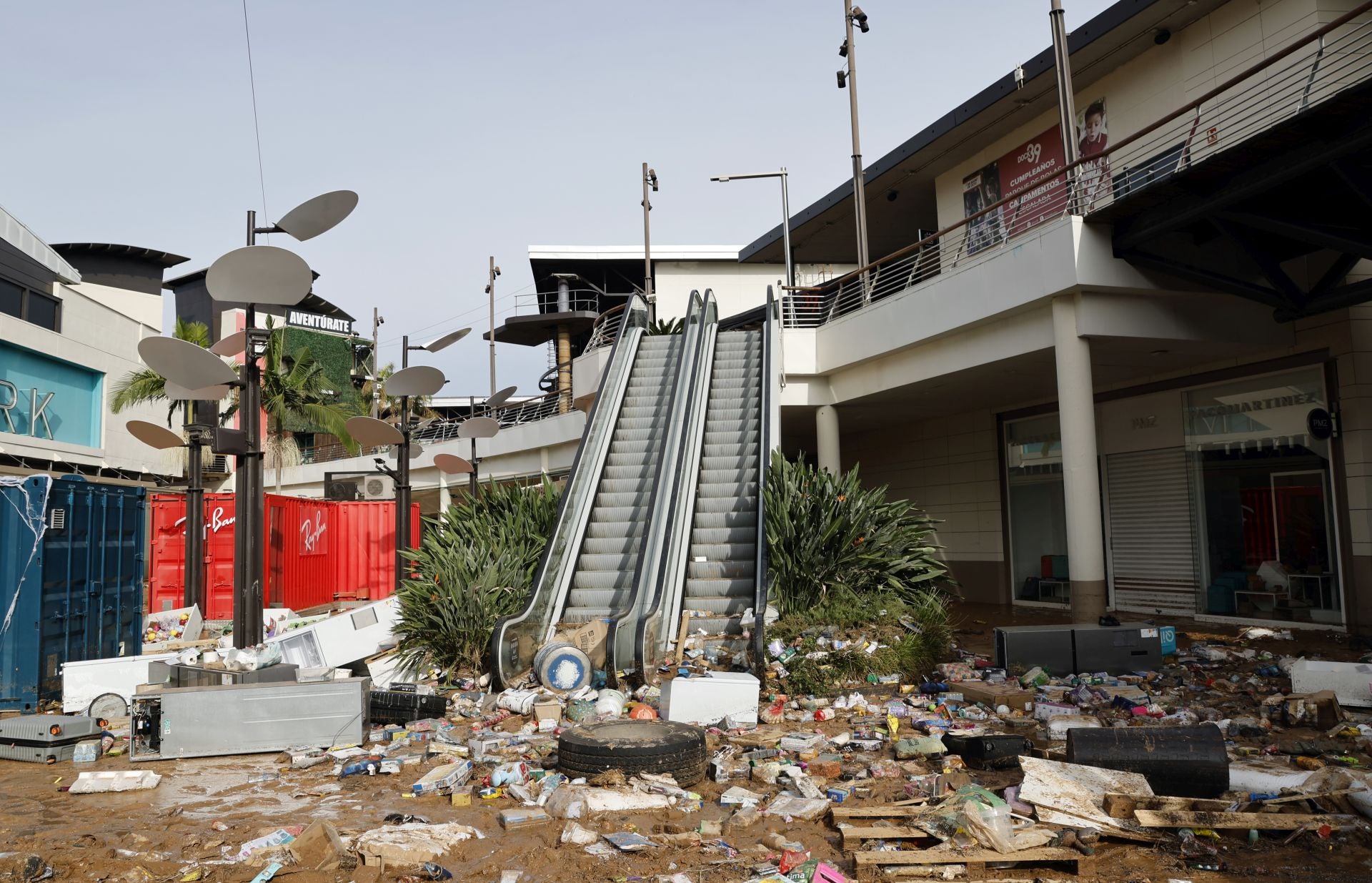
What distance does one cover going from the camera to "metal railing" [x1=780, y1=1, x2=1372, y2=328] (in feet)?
33.2

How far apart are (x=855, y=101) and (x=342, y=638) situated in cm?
1493

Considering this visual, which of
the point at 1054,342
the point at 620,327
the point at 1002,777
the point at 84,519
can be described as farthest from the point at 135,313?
the point at 1002,777

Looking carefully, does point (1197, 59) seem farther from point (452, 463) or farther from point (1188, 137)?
point (452, 463)

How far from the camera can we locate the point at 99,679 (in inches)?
331

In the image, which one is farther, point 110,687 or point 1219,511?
point 1219,511

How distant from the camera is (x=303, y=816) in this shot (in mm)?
5453

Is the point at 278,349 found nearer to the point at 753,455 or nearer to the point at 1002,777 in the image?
the point at 753,455

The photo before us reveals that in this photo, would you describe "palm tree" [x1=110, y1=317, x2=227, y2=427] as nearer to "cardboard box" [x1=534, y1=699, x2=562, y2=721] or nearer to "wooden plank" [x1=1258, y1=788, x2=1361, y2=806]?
"cardboard box" [x1=534, y1=699, x2=562, y2=721]

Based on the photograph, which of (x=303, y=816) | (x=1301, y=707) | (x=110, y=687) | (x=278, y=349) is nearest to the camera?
(x=303, y=816)

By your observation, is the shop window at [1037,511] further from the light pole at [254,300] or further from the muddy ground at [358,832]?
the light pole at [254,300]

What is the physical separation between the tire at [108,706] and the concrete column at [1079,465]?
9636 millimetres

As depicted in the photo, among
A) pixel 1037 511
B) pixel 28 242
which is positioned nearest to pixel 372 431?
pixel 1037 511

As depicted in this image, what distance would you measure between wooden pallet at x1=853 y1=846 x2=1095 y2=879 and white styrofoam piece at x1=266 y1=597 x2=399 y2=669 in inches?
265

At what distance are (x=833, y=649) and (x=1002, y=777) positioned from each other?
299cm
